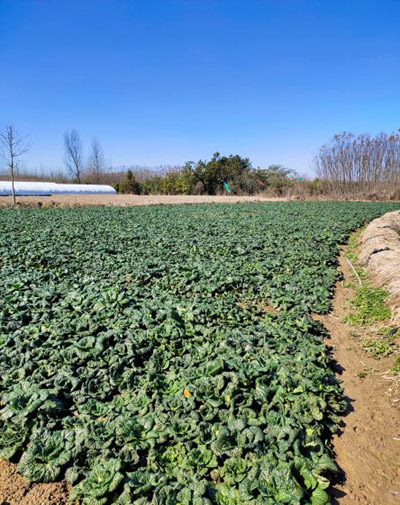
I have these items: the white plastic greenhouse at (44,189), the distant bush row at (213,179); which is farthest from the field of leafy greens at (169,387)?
the distant bush row at (213,179)

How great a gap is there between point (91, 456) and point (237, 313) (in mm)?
2794

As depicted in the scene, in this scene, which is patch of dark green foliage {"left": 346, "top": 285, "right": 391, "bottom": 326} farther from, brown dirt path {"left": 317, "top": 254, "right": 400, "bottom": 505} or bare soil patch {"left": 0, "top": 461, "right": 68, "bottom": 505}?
bare soil patch {"left": 0, "top": 461, "right": 68, "bottom": 505}

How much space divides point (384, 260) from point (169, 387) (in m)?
6.08

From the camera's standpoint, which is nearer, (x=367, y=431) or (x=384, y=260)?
(x=367, y=431)

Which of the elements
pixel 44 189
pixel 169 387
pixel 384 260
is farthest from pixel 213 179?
pixel 169 387

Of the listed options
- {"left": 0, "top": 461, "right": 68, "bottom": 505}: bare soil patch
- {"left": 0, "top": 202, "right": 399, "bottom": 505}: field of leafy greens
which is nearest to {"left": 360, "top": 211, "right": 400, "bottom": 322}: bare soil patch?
{"left": 0, "top": 202, "right": 399, "bottom": 505}: field of leafy greens

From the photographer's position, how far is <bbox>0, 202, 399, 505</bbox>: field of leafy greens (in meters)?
2.33

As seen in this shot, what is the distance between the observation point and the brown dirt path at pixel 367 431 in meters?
2.48

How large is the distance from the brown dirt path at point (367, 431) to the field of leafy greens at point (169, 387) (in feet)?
0.58

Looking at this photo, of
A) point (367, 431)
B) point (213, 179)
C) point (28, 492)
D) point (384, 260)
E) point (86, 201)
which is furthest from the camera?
point (213, 179)

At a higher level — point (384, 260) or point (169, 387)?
point (384, 260)

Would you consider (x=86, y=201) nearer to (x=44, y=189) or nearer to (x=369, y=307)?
(x=44, y=189)

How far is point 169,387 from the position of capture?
3.22 m

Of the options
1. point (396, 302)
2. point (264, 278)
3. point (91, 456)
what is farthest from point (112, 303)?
point (396, 302)
